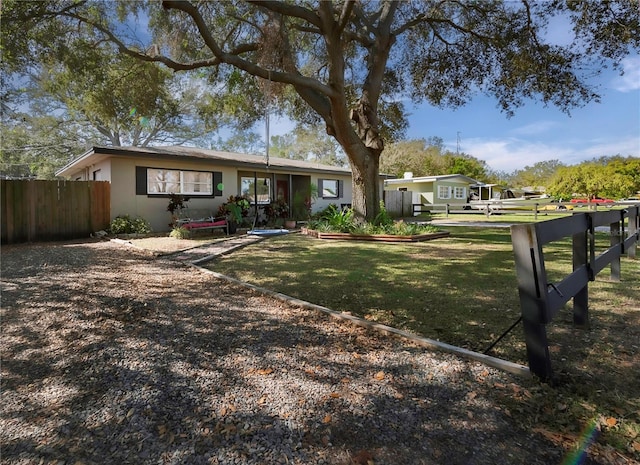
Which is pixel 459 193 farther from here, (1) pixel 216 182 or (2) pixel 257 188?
(1) pixel 216 182

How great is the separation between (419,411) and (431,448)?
31 cm

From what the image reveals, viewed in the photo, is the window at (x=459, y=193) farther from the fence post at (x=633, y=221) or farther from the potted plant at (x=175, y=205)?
the fence post at (x=633, y=221)

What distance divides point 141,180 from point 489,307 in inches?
449

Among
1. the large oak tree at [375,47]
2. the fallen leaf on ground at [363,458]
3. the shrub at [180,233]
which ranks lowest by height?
the fallen leaf on ground at [363,458]

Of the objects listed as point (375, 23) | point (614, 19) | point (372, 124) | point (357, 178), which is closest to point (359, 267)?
point (357, 178)

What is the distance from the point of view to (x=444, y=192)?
96.1 ft

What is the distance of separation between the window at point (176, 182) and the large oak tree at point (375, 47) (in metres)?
3.43

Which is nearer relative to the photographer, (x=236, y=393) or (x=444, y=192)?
(x=236, y=393)

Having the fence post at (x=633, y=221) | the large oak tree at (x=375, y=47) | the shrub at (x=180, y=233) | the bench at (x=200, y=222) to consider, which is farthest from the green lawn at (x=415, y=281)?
the large oak tree at (x=375, y=47)

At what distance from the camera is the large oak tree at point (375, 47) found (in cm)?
870

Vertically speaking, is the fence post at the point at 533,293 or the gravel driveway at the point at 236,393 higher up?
the fence post at the point at 533,293

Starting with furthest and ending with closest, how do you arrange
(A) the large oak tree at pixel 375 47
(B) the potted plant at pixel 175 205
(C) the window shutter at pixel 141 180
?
(B) the potted plant at pixel 175 205 → (C) the window shutter at pixel 141 180 → (A) the large oak tree at pixel 375 47

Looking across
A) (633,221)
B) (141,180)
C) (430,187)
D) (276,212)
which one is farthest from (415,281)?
(430,187)

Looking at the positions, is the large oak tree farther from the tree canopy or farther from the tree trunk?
the tree canopy
